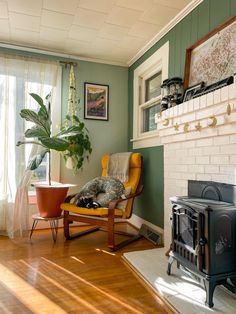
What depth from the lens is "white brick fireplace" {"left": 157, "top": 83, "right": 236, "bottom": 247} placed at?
1778mm

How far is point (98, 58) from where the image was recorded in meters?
3.76

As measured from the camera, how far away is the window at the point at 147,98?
10.5 ft

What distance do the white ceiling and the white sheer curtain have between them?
38 centimetres

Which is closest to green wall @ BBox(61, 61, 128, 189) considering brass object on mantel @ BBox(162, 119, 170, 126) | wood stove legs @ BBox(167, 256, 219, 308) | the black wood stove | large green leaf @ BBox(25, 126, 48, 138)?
large green leaf @ BBox(25, 126, 48, 138)

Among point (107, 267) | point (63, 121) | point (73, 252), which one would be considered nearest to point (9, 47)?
point (63, 121)

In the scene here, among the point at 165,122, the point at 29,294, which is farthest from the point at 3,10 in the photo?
the point at 29,294

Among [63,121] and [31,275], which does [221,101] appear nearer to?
[31,275]

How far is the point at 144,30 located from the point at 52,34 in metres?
1.16

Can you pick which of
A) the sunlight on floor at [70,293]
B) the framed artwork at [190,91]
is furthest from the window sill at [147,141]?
the sunlight on floor at [70,293]

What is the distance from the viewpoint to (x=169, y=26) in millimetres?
2803

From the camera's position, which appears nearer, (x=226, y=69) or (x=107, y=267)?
(x=226, y=69)

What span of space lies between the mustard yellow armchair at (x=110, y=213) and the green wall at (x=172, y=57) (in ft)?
0.62

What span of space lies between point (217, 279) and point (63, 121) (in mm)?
2818

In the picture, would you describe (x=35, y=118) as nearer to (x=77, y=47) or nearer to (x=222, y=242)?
(x=77, y=47)
